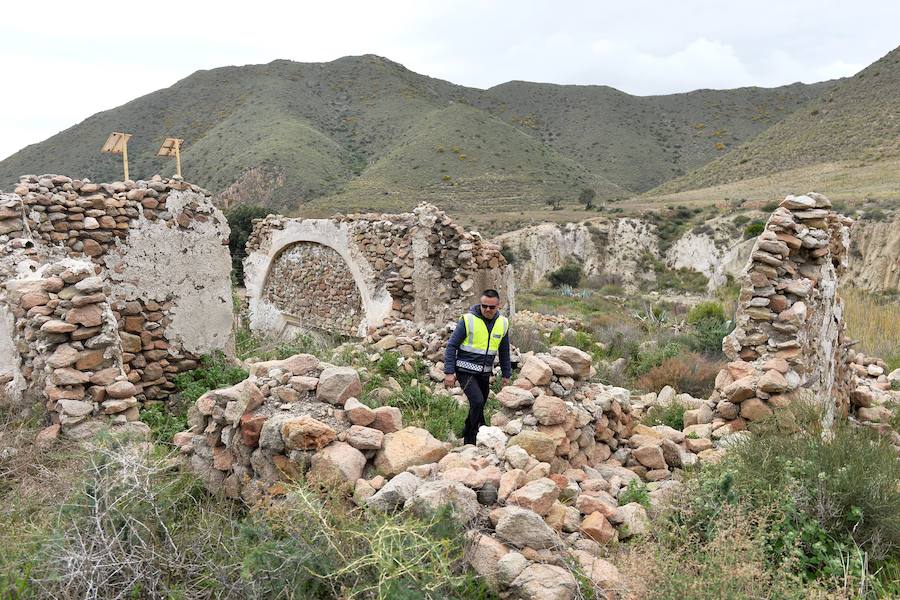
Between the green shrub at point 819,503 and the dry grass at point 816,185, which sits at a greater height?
the dry grass at point 816,185

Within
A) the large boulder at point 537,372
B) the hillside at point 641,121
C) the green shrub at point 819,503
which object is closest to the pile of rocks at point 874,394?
the green shrub at point 819,503

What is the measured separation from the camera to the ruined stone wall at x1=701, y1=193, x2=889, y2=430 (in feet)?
19.0

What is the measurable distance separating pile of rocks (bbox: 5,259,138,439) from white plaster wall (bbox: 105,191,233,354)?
1.46m

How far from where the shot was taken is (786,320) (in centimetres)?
614

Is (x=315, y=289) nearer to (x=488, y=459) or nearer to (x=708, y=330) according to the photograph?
(x=708, y=330)

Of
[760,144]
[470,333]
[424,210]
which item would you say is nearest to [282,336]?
[424,210]

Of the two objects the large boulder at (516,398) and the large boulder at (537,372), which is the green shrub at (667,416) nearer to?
the large boulder at (537,372)

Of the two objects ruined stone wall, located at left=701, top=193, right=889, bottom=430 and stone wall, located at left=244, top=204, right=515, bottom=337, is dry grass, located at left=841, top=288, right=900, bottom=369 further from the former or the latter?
stone wall, located at left=244, top=204, right=515, bottom=337

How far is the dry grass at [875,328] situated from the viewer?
11.4m

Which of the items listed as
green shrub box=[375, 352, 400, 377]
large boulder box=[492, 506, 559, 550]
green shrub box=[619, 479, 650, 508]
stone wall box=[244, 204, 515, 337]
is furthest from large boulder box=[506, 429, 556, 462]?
stone wall box=[244, 204, 515, 337]

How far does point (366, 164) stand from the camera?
47156 millimetres

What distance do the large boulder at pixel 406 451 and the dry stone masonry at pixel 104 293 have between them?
9.34 feet

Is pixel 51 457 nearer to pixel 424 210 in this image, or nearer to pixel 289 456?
pixel 289 456

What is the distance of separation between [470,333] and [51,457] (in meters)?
3.48
